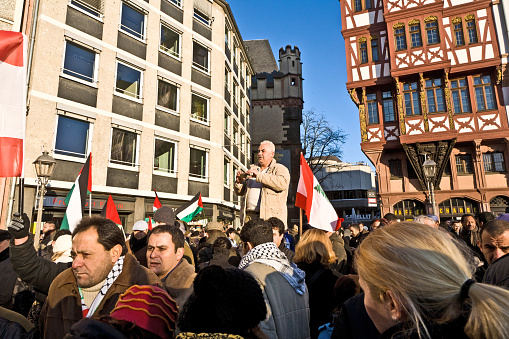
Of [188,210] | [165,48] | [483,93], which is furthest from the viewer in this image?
A: [483,93]

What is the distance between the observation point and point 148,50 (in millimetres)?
17219

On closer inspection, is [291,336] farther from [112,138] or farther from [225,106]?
Result: [225,106]

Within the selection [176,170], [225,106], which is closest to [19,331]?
[176,170]

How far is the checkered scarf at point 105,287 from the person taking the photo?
225cm

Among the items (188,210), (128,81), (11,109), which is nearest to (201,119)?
(128,81)

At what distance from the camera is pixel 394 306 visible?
1497 mm

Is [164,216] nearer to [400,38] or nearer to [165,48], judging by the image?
[165,48]

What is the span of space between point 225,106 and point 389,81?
33.2 ft

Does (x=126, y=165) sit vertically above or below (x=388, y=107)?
below

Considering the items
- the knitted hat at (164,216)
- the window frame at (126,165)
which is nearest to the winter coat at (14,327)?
the knitted hat at (164,216)

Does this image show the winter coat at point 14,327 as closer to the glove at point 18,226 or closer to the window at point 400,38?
the glove at point 18,226

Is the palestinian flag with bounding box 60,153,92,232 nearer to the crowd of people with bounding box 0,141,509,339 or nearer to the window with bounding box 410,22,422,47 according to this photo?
the crowd of people with bounding box 0,141,509,339

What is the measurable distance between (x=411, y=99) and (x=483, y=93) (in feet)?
12.1

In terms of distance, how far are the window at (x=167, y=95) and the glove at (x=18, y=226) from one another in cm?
1563
